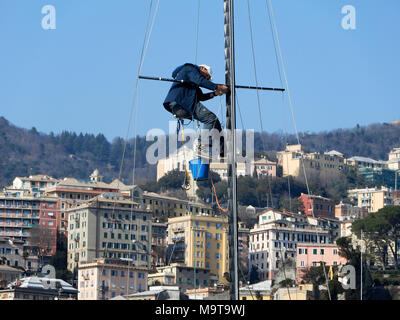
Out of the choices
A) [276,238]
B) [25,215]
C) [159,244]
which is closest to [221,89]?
[276,238]

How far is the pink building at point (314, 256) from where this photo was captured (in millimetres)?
95250

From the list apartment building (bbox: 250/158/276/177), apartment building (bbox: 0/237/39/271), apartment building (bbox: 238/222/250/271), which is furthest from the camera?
apartment building (bbox: 250/158/276/177)

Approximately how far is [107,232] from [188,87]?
92920mm

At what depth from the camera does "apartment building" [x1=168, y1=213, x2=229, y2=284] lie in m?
106

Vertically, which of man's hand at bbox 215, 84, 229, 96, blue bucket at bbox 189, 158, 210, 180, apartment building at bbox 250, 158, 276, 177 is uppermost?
apartment building at bbox 250, 158, 276, 177

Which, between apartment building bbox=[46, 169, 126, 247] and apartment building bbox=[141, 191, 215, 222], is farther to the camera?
apartment building bbox=[141, 191, 215, 222]

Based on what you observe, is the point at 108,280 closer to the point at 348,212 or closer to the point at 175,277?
the point at 175,277

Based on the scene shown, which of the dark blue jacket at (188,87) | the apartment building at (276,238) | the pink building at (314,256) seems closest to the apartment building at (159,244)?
the apartment building at (276,238)

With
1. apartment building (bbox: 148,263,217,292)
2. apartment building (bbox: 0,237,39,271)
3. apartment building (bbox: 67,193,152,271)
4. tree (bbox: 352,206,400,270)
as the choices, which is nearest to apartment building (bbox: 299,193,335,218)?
tree (bbox: 352,206,400,270)

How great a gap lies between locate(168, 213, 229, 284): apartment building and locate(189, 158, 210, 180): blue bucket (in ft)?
298

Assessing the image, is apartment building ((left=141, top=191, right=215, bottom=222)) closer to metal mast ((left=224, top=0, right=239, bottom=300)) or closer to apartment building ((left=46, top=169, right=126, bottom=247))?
apartment building ((left=46, top=169, right=126, bottom=247))

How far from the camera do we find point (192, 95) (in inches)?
546

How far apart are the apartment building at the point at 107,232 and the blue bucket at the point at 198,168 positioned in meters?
88.3
